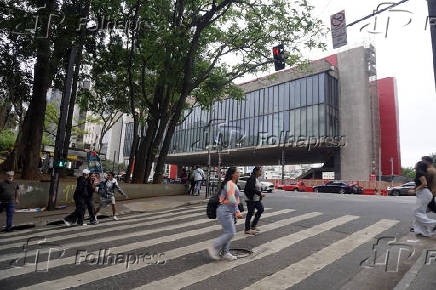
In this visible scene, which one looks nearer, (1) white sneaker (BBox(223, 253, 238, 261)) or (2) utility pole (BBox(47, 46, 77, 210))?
(1) white sneaker (BBox(223, 253, 238, 261))

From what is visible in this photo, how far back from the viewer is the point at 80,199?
922cm

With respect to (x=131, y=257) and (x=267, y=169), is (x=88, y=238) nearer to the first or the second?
(x=131, y=257)

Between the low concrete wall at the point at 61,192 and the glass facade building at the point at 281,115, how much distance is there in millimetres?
14604

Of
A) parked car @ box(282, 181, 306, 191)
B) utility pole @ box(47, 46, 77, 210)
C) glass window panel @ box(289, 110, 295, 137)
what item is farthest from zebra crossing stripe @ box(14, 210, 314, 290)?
glass window panel @ box(289, 110, 295, 137)

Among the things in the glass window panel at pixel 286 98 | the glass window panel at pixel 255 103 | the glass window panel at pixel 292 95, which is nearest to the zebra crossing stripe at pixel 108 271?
the glass window panel at pixel 292 95

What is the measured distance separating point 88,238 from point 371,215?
8.91m

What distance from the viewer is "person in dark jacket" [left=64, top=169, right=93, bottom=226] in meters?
9.18

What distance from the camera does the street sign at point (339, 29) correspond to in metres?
8.55

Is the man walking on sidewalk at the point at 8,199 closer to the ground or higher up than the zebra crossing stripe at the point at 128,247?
higher up

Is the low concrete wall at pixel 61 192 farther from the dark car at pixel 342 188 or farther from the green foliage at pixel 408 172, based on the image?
the green foliage at pixel 408 172

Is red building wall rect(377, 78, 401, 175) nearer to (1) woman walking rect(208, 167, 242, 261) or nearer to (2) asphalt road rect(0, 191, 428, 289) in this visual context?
(2) asphalt road rect(0, 191, 428, 289)

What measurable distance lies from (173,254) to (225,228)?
1.19 m

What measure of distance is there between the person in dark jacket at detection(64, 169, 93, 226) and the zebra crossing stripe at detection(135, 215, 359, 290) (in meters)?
6.08

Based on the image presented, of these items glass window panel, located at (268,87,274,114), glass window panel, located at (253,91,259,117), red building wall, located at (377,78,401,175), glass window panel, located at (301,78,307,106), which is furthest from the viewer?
glass window panel, located at (253,91,259,117)
